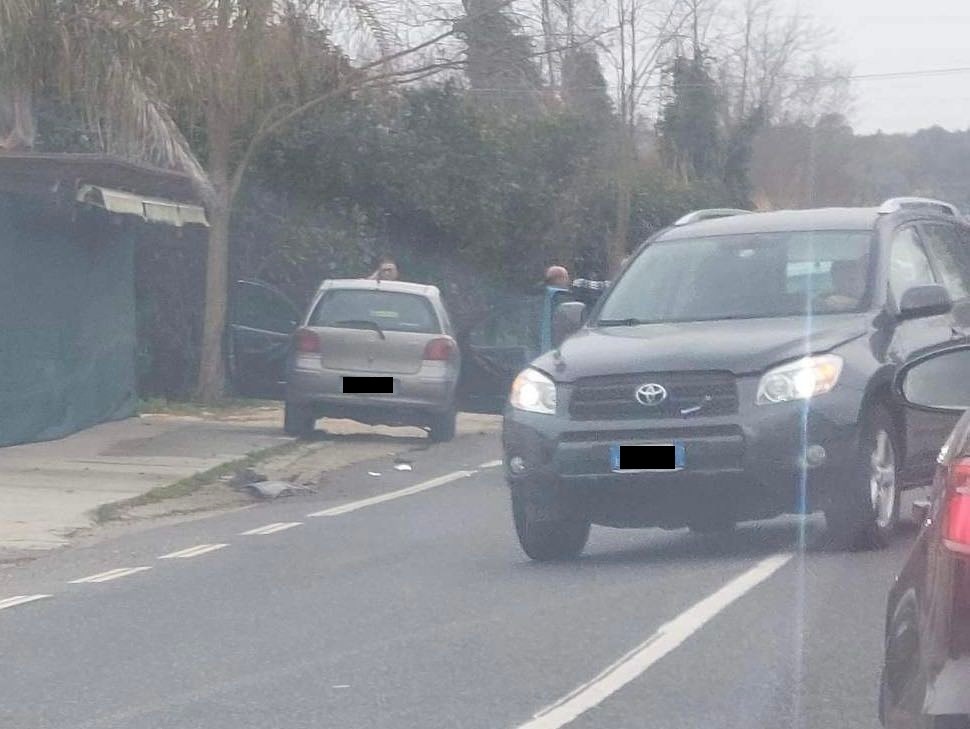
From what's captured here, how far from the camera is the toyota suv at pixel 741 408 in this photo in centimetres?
949

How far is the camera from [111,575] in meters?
10.5

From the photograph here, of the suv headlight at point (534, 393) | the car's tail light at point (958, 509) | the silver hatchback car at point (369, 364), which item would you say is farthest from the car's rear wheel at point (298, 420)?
the car's tail light at point (958, 509)

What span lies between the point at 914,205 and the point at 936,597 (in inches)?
308

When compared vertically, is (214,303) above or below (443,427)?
above

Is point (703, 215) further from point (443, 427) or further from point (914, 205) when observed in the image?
point (443, 427)

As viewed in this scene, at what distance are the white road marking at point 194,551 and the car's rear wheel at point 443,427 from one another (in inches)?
268

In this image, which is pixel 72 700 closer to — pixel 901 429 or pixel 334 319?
pixel 901 429

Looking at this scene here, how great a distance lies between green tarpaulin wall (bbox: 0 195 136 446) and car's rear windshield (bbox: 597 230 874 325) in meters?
8.00

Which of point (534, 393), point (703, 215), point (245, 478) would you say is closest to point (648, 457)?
point (534, 393)

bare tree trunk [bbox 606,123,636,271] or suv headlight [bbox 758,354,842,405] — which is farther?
bare tree trunk [bbox 606,123,636,271]

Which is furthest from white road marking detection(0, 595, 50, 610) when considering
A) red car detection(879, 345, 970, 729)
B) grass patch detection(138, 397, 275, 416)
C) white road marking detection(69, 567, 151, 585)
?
grass patch detection(138, 397, 275, 416)

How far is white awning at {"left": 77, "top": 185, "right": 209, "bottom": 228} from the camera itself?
17.7m

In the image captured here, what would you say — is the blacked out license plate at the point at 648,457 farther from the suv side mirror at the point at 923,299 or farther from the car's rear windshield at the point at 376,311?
the car's rear windshield at the point at 376,311

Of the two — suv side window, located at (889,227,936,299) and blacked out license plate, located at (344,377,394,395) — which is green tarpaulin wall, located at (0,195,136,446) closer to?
blacked out license plate, located at (344,377,394,395)
